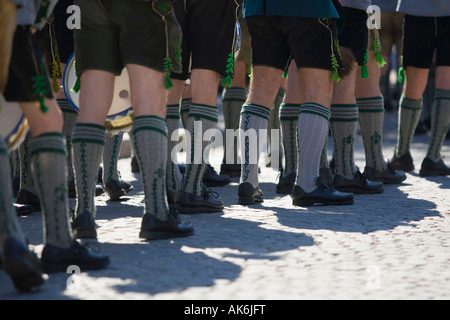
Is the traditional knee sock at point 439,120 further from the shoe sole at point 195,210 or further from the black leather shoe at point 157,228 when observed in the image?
the black leather shoe at point 157,228

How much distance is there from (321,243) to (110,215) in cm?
147

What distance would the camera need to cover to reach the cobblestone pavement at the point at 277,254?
3.37m

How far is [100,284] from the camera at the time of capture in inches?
136

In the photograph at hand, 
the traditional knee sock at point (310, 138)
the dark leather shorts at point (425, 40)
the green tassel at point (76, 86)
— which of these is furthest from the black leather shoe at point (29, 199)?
the dark leather shorts at point (425, 40)

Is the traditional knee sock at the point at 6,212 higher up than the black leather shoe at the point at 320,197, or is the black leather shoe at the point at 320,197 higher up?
the traditional knee sock at the point at 6,212

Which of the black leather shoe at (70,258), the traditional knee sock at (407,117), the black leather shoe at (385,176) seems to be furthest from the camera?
the traditional knee sock at (407,117)

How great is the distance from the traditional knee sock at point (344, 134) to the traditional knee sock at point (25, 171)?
2.07 metres

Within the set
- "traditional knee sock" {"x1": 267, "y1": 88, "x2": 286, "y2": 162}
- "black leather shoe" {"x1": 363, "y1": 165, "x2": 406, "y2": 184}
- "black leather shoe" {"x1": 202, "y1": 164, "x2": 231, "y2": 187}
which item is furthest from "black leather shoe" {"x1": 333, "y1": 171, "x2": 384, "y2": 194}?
"traditional knee sock" {"x1": 267, "y1": 88, "x2": 286, "y2": 162}

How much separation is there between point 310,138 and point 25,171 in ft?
5.81

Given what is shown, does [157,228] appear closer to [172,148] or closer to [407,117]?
[172,148]

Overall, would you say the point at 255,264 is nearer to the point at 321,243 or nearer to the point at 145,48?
the point at 321,243

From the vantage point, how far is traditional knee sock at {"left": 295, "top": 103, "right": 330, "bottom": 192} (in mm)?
5336
